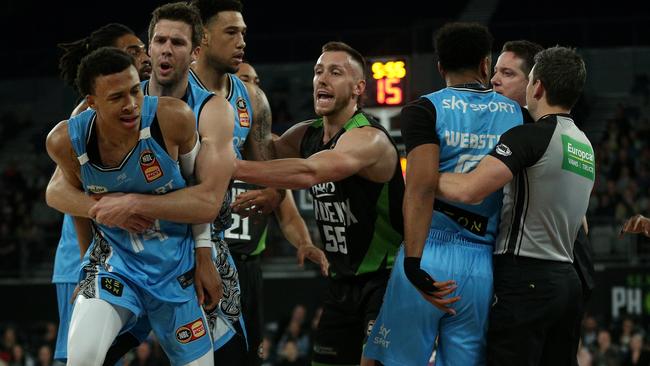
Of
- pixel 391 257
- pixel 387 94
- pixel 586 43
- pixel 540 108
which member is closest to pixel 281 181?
pixel 391 257

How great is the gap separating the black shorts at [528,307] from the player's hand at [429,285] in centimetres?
26

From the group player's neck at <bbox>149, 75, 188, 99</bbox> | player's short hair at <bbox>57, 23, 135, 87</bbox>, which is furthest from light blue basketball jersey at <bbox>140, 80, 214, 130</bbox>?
player's short hair at <bbox>57, 23, 135, 87</bbox>

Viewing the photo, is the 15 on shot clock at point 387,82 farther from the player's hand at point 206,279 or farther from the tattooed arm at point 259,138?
the player's hand at point 206,279

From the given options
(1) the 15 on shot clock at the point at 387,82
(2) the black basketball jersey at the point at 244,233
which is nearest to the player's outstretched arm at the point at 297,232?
(2) the black basketball jersey at the point at 244,233

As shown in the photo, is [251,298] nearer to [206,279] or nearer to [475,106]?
[206,279]

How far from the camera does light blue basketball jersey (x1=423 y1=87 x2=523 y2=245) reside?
509 cm

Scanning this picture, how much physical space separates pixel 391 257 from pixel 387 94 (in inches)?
184

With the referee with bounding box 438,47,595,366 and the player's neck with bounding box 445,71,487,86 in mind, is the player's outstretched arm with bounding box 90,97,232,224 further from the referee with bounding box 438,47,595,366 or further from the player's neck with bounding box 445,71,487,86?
the player's neck with bounding box 445,71,487,86

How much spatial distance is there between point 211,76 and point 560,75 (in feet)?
8.26

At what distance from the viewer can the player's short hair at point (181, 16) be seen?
5941mm

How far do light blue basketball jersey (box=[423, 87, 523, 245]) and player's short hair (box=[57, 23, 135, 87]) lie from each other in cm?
249

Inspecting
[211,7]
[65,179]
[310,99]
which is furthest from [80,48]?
[310,99]

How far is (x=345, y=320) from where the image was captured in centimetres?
622

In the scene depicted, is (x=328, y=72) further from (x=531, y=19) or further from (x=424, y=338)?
(x=531, y=19)
